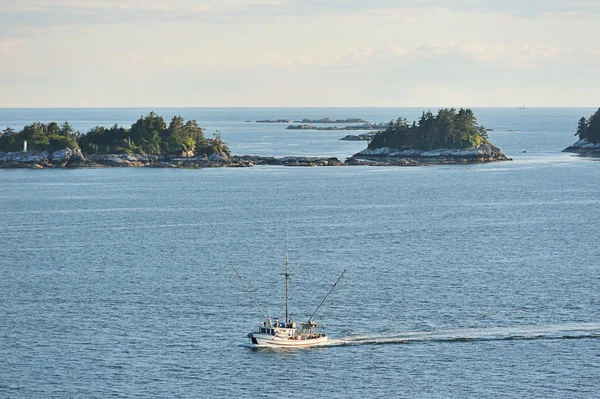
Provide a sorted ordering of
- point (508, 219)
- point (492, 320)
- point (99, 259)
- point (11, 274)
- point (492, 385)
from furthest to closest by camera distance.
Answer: point (508, 219) < point (99, 259) < point (11, 274) < point (492, 320) < point (492, 385)

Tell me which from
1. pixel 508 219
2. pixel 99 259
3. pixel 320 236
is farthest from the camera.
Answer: pixel 508 219

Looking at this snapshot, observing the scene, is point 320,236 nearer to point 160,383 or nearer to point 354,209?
point 354,209

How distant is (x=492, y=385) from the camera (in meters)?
66.1

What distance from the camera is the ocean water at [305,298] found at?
221 ft

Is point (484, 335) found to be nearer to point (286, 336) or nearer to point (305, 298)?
point (286, 336)

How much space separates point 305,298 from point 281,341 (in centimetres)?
1368

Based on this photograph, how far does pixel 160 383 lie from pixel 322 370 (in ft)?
35.7

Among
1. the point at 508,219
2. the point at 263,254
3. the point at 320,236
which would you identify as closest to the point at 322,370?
the point at 263,254

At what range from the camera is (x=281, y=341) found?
74188 millimetres

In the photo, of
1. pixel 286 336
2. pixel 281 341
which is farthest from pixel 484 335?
pixel 281 341

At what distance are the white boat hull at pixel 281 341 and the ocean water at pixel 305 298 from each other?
2.28ft

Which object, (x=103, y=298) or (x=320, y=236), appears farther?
(x=320, y=236)

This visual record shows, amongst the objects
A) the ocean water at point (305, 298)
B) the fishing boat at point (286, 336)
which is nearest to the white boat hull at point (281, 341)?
the fishing boat at point (286, 336)

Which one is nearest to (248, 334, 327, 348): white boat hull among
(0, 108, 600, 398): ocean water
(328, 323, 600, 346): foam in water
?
(0, 108, 600, 398): ocean water
